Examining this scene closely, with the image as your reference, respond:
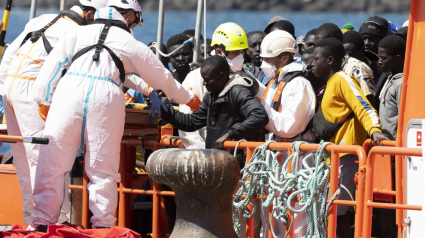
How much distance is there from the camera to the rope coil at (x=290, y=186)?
4.33 metres

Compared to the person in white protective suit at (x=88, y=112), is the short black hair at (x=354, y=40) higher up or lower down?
higher up

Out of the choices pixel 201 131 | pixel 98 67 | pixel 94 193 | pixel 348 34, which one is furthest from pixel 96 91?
pixel 348 34

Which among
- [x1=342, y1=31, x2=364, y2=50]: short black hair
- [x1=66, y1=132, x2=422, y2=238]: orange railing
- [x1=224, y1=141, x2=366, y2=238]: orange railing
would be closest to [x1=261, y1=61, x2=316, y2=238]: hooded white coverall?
[x1=66, y1=132, x2=422, y2=238]: orange railing

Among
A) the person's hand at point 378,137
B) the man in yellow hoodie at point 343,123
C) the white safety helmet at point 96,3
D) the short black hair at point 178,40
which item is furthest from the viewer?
the short black hair at point 178,40

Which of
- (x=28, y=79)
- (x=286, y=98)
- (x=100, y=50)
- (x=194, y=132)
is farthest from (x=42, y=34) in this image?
(x=286, y=98)

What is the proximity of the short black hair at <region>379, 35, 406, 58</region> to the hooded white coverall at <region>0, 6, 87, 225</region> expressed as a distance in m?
2.83

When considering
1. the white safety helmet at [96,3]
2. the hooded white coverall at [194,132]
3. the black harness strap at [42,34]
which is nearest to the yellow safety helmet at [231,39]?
the hooded white coverall at [194,132]

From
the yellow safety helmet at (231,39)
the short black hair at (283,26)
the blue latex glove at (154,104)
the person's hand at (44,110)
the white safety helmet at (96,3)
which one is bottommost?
the person's hand at (44,110)

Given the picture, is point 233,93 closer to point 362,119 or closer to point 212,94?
point 212,94

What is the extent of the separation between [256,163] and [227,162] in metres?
0.60

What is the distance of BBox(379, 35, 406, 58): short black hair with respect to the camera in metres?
5.82

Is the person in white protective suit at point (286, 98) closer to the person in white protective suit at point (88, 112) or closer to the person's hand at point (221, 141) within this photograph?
the person's hand at point (221, 141)

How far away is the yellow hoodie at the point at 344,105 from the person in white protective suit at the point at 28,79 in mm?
2238

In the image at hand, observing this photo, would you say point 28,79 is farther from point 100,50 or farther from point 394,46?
point 394,46
